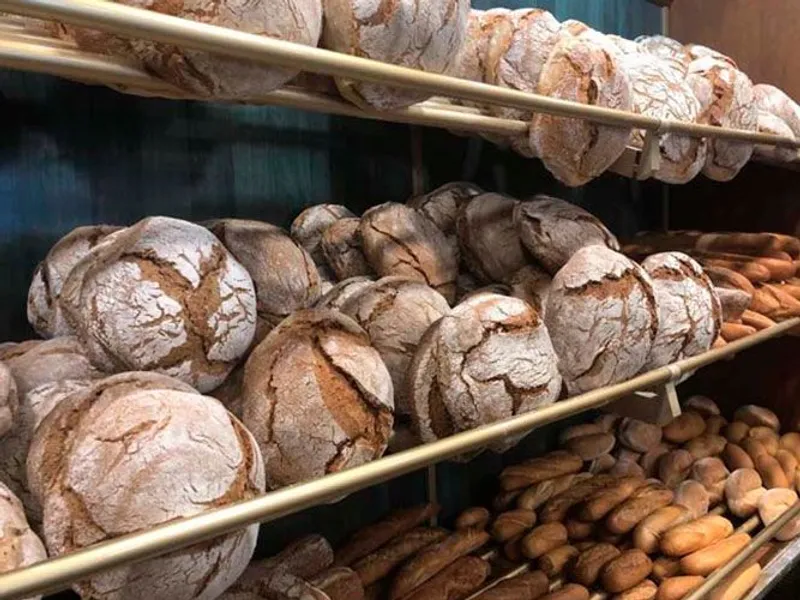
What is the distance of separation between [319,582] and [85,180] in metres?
0.67

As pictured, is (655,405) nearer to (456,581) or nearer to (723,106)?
(456,581)

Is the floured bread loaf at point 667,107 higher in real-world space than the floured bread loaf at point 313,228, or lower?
higher

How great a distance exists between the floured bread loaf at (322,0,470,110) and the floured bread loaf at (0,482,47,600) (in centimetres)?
56

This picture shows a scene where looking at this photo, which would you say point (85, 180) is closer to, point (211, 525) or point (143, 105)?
point (143, 105)

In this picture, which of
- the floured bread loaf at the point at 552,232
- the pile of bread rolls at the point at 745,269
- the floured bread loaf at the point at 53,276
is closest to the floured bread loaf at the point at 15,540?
the floured bread loaf at the point at 53,276

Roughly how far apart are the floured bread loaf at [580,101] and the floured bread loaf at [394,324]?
0.37m

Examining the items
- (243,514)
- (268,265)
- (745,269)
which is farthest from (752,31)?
(243,514)

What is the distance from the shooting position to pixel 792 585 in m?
2.24

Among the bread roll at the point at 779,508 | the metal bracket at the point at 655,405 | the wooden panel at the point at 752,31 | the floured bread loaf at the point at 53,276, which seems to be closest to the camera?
the floured bread loaf at the point at 53,276

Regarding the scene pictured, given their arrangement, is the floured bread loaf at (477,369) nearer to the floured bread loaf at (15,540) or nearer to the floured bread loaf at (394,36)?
the floured bread loaf at (394,36)

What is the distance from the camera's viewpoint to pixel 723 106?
5.60ft

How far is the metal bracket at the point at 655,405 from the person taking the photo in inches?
56.7

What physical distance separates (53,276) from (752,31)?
2142 mm

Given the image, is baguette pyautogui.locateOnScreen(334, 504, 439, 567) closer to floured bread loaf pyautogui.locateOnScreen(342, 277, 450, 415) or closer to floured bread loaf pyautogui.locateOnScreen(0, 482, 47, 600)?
floured bread loaf pyautogui.locateOnScreen(342, 277, 450, 415)
